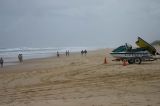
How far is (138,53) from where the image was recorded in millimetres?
25172

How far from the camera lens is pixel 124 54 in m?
25.5

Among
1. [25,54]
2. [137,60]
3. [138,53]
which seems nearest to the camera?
[137,60]

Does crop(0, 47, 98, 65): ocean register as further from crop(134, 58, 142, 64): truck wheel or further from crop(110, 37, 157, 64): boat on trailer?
crop(134, 58, 142, 64): truck wheel

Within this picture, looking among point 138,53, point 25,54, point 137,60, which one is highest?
point 25,54

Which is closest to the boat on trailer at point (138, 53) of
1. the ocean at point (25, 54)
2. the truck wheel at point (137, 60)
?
the truck wheel at point (137, 60)

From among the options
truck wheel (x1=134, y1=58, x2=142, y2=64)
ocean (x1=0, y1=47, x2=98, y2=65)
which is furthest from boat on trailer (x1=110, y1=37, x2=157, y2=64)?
ocean (x1=0, y1=47, x2=98, y2=65)

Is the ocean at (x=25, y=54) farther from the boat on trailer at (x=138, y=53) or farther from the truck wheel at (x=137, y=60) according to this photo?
the truck wheel at (x=137, y=60)

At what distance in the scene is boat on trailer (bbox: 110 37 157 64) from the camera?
82.0ft

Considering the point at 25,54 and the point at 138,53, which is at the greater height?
the point at 25,54

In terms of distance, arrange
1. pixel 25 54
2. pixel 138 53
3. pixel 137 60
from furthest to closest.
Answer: pixel 25 54, pixel 138 53, pixel 137 60

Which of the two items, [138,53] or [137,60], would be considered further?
[138,53]

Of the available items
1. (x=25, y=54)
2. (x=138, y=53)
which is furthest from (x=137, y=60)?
(x=25, y=54)

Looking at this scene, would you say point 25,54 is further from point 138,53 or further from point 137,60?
point 137,60

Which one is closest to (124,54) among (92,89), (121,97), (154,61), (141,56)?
(141,56)
